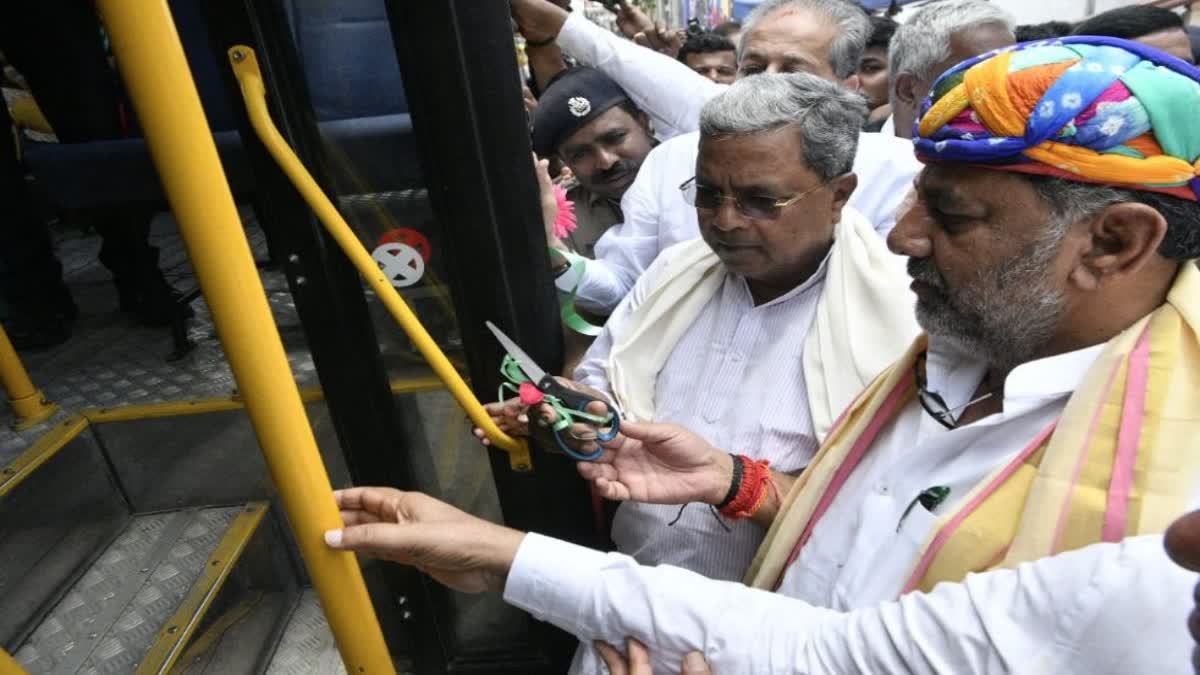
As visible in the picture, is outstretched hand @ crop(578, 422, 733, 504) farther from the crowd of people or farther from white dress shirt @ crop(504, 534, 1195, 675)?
white dress shirt @ crop(504, 534, 1195, 675)

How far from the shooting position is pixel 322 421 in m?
2.23

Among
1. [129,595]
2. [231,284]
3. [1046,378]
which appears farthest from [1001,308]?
[129,595]

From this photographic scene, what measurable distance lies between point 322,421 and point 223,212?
5.68 feet

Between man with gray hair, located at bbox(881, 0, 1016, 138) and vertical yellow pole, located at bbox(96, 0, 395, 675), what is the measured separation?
8.89 feet

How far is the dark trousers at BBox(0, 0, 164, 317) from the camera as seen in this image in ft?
8.50

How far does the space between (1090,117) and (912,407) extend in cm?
59

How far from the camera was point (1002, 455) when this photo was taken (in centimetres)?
113

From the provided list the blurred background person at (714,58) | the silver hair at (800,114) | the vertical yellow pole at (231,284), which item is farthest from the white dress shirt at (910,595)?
the blurred background person at (714,58)

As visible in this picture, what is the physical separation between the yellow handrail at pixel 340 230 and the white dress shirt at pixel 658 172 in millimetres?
1093

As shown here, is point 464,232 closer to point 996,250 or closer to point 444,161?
point 444,161

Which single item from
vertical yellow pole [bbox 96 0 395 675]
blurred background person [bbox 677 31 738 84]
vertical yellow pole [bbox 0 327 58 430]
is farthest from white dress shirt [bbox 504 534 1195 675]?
blurred background person [bbox 677 31 738 84]

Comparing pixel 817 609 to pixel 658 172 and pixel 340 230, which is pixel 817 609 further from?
pixel 658 172

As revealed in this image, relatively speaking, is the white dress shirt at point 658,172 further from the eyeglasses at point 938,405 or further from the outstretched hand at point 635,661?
the outstretched hand at point 635,661

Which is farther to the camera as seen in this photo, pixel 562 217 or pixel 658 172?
pixel 658 172
